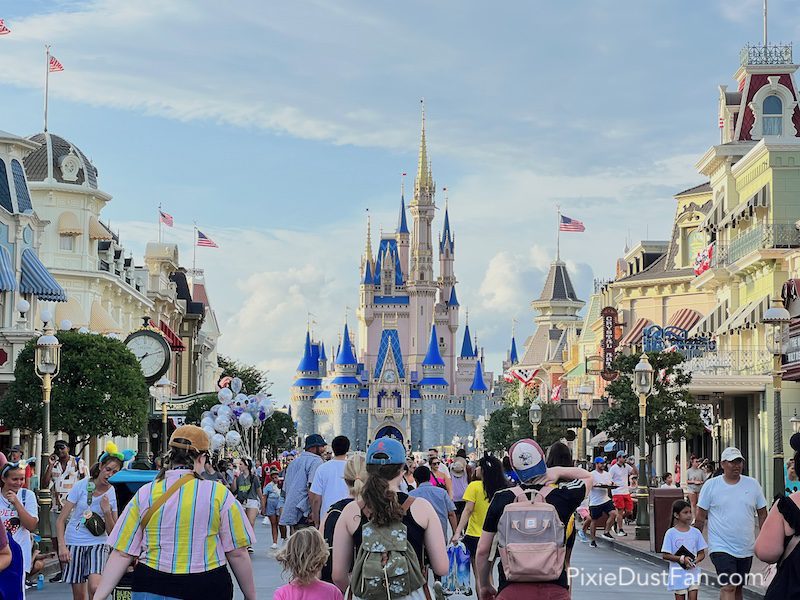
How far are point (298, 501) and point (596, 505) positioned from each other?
517 inches

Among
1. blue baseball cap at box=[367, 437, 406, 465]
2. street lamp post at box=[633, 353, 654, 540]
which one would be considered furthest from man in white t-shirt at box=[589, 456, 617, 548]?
blue baseball cap at box=[367, 437, 406, 465]

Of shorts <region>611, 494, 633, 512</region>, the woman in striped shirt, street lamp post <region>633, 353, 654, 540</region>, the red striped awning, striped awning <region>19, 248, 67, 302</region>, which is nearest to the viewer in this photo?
the woman in striped shirt

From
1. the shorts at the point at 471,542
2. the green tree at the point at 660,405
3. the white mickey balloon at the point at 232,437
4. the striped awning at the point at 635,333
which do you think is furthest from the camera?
the striped awning at the point at 635,333

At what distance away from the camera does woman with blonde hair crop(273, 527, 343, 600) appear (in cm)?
743

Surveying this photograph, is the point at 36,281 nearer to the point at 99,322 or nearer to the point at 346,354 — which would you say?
the point at 99,322

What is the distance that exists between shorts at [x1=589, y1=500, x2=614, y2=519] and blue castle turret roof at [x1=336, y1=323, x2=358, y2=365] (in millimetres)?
151750

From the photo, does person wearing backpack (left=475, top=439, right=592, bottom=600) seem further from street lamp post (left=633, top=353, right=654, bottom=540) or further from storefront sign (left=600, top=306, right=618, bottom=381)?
storefront sign (left=600, top=306, right=618, bottom=381)

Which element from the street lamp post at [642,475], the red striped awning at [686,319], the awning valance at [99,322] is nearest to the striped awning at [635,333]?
the red striped awning at [686,319]

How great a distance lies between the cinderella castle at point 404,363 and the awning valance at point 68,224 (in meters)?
117

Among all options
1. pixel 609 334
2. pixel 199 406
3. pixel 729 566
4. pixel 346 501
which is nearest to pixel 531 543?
pixel 346 501

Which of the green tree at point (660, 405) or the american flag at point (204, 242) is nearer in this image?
the green tree at point (660, 405)

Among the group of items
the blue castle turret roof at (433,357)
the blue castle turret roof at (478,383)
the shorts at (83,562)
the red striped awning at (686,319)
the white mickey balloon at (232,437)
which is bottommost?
the shorts at (83,562)

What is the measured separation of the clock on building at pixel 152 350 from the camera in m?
33.5

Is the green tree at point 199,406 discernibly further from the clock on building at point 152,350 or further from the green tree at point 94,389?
the clock on building at point 152,350
